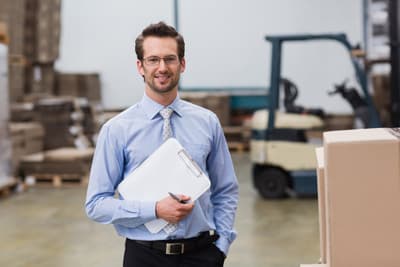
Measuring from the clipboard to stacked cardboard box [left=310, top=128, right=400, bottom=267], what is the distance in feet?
1.62

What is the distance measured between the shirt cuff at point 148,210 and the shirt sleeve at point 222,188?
325mm

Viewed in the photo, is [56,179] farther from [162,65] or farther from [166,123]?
[162,65]

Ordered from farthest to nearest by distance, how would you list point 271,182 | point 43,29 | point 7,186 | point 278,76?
point 43,29 < point 7,186 < point 271,182 < point 278,76

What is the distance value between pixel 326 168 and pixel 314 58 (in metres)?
11.7

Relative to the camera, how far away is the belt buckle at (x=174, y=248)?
2178 mm

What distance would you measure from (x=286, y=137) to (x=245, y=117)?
5.47 meters

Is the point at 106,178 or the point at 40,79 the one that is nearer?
the point at 106,178

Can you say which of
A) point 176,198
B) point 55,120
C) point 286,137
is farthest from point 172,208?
point 55,120

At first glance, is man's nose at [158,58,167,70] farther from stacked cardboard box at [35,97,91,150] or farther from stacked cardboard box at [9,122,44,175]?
stacked cardboard box at [35,97,91,150]

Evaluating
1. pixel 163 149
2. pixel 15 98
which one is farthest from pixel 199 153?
pixel 15 98

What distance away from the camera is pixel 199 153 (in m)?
2.23

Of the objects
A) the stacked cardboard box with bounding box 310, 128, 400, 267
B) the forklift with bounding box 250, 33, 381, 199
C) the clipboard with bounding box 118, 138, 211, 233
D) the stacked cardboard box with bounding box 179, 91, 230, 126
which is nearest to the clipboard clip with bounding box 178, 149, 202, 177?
the clipboard with bounding box 118, 138, 211, 233

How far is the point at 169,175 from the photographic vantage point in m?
2.09

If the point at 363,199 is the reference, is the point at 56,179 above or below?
below
